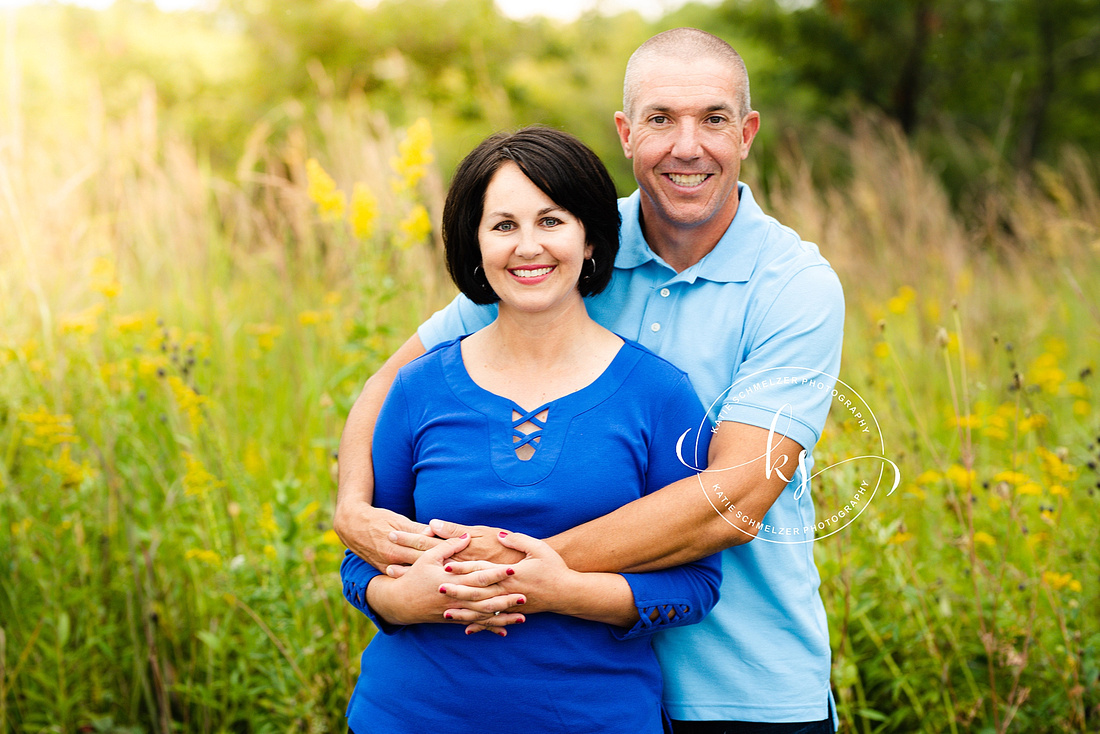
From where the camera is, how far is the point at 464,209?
1745 millimetres

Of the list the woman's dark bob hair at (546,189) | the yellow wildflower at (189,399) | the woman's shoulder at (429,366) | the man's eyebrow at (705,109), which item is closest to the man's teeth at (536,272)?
the woman's dark bob hair at (546,189)

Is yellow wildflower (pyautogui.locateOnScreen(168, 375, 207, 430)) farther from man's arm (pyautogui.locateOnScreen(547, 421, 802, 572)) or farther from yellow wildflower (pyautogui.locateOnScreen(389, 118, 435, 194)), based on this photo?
man's arm (pyautogui.locateOnScreen(547, 421, 802, 572))

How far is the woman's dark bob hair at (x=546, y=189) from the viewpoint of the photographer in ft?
5.40

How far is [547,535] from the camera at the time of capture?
159cm

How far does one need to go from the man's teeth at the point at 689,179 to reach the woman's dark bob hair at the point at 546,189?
171 millimetres

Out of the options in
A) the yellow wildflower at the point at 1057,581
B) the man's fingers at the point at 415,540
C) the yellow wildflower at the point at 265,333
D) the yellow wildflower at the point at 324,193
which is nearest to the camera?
the man's fingers at the point at 415,540

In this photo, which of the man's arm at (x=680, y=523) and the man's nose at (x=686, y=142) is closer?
the man's arm at (x=680, y=523)

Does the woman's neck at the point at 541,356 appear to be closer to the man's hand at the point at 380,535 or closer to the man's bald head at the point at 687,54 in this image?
the man's hand at the point at 380,535

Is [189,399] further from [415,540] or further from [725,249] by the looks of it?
[725,249]

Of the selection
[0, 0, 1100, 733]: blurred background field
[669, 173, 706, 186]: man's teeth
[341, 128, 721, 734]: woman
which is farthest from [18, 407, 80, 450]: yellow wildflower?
→ [669, 173, 706, 186]: man's teeth

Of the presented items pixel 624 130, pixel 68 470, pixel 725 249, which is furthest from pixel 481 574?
pixel 68 470

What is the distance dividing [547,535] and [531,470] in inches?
5.0

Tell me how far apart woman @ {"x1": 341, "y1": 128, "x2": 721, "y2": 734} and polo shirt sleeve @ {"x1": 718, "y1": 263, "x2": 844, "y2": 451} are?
0.13m

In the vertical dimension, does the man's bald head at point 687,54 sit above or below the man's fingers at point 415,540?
above
